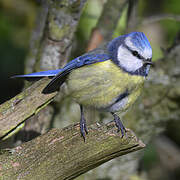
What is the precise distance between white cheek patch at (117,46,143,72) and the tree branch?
0.38m

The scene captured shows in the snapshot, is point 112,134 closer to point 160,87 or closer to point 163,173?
point 160,87

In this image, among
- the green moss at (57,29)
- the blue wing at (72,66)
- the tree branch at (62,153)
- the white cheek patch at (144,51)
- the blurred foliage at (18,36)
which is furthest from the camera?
the blurred foliage at (18,36)

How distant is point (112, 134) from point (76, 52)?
139cm

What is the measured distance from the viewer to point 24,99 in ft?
5.67

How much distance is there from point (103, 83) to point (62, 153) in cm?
46

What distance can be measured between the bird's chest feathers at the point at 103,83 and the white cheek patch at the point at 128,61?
36 mm

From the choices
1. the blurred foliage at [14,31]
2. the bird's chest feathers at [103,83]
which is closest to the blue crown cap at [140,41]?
the bird's chest feathers at [103,83]

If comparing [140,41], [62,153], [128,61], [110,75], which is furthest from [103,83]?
[62,153]

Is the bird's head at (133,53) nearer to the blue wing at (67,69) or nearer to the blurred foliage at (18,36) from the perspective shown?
the blue wing at (67,69)

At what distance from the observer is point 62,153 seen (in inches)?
63.9

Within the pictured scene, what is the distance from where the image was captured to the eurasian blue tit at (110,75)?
69.0 inches

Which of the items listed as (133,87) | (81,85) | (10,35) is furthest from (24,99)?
(10,35)

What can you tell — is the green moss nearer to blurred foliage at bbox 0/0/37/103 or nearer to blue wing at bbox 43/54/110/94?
blue wing at bbox 43/54/110/94

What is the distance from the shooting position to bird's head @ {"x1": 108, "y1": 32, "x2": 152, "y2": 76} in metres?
1.71
